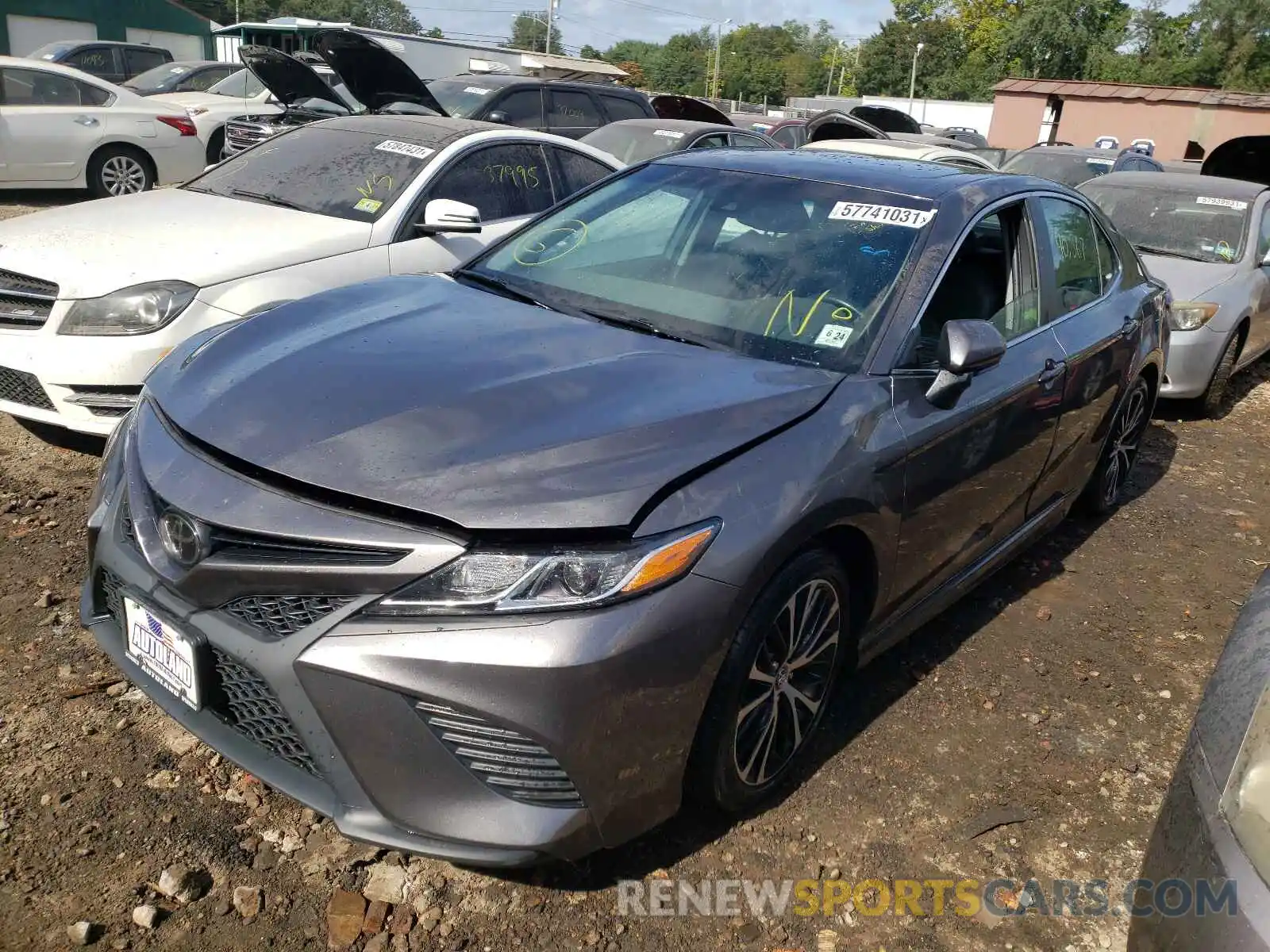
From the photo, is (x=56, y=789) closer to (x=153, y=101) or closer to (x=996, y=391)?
(x=996, y=391)

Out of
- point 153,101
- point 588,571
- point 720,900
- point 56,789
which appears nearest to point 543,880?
point 720,900

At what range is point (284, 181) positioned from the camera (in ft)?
18.4

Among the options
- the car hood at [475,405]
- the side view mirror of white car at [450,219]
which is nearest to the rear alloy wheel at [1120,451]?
the car hood at [475,405]

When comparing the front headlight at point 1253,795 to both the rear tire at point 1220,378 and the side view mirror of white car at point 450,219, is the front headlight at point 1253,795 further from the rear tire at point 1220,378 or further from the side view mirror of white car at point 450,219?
the rear tire at point 1220,378

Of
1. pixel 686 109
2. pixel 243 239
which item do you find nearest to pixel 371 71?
pixel 243 239

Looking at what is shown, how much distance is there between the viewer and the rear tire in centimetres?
689

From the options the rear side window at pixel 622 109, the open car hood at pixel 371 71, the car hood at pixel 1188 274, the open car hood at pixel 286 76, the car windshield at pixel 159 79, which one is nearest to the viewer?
the car hood at pixel 1188 274

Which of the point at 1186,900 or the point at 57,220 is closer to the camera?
the point at 1186,900

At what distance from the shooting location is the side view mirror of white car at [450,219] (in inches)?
190

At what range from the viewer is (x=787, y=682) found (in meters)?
2.69

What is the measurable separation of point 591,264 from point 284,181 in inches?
113

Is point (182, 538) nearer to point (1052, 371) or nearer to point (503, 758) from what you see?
point (503, 758)

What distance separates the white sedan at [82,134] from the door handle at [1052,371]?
10876 millimetres

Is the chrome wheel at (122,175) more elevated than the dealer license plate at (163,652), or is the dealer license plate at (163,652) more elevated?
the dealer license plate at (163,652)
